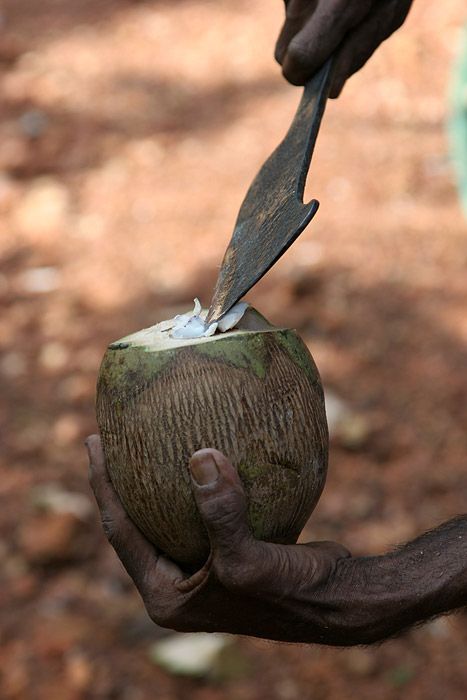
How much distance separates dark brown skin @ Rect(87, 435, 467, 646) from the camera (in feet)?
5.61

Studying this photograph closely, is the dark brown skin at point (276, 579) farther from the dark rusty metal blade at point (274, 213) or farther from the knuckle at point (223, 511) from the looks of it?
the dark rusty metal blade at point (274, 213)

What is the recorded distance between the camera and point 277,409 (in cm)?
183

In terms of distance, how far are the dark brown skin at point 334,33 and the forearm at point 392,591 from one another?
3.60 feet

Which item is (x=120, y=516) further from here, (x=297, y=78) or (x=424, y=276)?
(x=424, y=276)

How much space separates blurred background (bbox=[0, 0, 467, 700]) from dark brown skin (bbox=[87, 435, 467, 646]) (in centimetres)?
155

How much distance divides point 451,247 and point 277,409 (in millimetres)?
3440

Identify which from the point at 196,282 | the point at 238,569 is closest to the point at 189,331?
the point at 238,569

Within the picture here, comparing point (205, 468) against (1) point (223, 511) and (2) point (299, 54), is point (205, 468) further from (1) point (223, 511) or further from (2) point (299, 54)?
(2) point (299, 54)

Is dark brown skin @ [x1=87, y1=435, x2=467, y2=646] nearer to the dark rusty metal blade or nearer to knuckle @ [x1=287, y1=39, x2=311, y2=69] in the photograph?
the dark rusty metal blade

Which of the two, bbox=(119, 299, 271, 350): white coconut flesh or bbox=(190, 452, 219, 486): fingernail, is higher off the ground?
bbox=(119, 299, 271, 350): white coconut flesh

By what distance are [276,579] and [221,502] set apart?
6.9 inches

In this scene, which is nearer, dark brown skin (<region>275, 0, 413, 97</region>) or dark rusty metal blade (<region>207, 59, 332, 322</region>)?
dark rusty metal blade (<region>207, 59, 332, 322</region>)

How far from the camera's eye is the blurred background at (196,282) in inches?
136

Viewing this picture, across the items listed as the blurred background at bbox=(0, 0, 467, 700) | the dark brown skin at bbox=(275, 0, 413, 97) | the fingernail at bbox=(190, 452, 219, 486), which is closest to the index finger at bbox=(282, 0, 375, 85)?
the dark brown skin at bbox=(275, 0, 413, 97)
